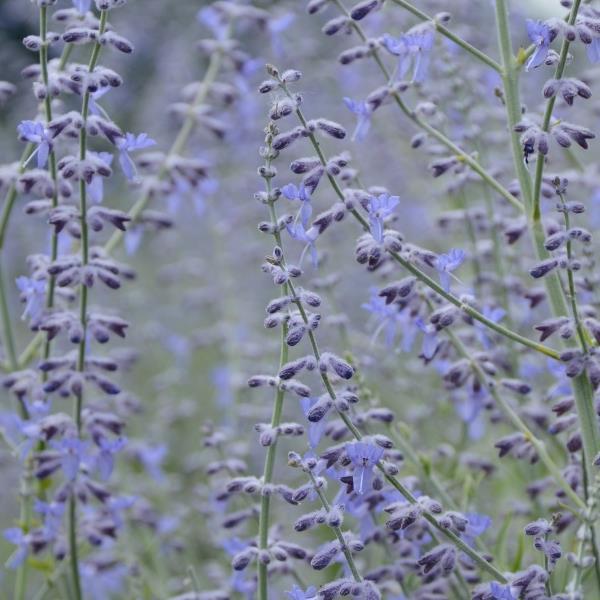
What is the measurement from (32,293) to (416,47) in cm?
123

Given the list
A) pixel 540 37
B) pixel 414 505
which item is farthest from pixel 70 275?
pixel 540 37

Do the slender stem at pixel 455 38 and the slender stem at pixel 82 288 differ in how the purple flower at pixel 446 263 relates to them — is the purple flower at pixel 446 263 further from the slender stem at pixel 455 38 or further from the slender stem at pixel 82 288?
the slender stem at pixel 82 288

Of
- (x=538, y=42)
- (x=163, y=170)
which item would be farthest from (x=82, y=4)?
(x=538, y=42)

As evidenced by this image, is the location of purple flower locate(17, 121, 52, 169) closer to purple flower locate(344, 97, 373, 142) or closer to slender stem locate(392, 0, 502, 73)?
purple flower locate(344, 97, 373, 142)

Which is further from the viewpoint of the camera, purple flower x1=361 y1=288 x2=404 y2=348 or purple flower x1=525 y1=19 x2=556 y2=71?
purple flower x1=361 y1=288 x2=404 y2=348

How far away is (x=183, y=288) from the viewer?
7.10 metres

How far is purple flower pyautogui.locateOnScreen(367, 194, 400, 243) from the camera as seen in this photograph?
2.50 metres

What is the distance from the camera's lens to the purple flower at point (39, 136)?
2732mm

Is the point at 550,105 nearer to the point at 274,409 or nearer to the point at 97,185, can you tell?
the point at 274,409

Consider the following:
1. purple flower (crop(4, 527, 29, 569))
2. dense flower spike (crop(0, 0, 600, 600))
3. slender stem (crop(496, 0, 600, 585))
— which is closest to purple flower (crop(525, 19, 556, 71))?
dense flower spike (crop(0, 0, 600, 600))

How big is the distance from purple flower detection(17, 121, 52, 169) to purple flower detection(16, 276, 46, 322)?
15.9 inches

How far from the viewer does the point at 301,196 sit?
8.20ft

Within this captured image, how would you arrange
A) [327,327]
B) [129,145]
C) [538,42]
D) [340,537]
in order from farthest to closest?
[327,327]
[129,145]
[538,42]
[340,537]

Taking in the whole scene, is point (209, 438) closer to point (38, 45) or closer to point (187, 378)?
point (38, 45)
